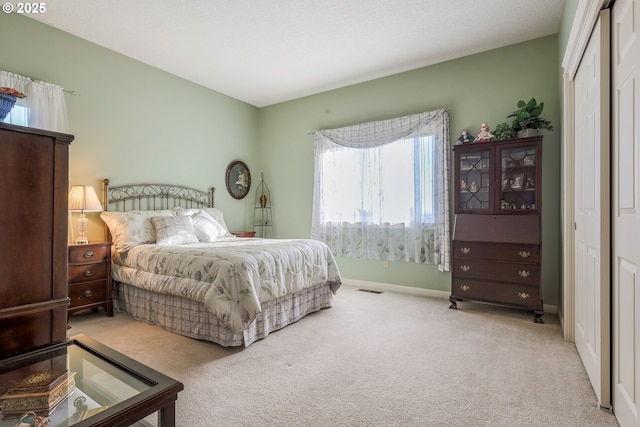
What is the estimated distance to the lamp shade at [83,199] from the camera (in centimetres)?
319

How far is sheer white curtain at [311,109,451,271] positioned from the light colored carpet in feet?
3.85

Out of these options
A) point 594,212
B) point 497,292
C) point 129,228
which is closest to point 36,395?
point 129,228

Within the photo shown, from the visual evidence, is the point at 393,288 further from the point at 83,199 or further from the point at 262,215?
the point at 83,199

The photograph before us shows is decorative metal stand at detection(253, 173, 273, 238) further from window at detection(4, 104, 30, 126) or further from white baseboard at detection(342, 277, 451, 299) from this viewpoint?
window at detection(4, 104, 30, 126)

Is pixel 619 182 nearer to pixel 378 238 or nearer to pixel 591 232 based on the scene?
pixel 591 232

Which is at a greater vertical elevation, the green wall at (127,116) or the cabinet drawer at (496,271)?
the green wall at (127,116)

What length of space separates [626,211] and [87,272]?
4010 millimetres

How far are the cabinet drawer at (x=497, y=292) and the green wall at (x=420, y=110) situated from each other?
1.62 feet

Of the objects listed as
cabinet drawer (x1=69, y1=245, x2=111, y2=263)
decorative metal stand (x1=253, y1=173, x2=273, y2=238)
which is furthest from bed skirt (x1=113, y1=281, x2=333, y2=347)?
decorative metal stand (x1=253, y1=173, x2=273, y2=238)

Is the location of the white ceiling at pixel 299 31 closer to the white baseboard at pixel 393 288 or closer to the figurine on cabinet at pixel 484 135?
the figurine on cabinet at pixel 484 135

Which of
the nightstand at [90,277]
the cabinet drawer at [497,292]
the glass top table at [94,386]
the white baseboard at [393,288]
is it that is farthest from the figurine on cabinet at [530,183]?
the nightstand at [90,277]

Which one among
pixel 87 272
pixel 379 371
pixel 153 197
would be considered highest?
pixel 153 197

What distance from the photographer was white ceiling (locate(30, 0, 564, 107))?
9.63 ft

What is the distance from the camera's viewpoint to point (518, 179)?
10.9 feet
